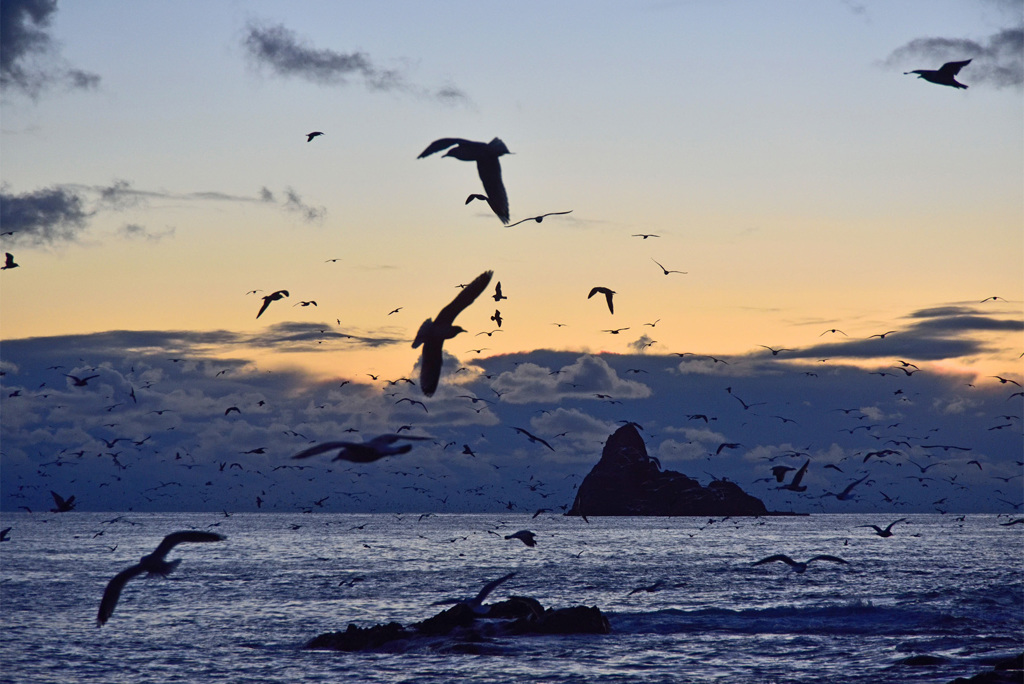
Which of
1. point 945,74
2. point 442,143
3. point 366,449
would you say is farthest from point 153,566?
point 945,74

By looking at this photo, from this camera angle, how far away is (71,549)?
125000mm

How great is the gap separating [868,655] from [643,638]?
10030 millimetres

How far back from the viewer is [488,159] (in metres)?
9.75

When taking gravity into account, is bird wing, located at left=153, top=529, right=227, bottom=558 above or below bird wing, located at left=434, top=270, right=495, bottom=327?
below

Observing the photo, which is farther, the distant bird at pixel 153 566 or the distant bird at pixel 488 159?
the distant bird at pixel 488 159

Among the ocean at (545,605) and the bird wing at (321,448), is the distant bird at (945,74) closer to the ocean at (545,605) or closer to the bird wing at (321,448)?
the bird wing at (321,448)

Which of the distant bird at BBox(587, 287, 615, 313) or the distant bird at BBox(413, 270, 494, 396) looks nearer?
the distant bird at BBox(413, 270, 494, 396)

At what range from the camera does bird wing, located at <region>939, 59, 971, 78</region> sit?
1282cm

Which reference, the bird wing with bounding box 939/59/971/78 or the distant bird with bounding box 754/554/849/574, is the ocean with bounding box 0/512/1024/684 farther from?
the bird wing with bounding box 939/59/971/78

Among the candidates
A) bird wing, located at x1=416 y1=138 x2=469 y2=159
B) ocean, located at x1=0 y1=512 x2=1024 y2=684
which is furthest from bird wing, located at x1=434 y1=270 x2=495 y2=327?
ocean, located at x1=0 y1=512 x2=1024 y2=684

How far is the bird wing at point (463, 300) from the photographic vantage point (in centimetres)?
1020

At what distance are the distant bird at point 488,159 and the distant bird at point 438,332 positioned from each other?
0.89m

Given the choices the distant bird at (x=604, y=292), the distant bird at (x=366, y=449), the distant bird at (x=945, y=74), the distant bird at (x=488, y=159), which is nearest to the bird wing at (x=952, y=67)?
the distant bird at (x=945, y=74)

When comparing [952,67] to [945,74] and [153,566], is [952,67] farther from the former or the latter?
[153,566]
